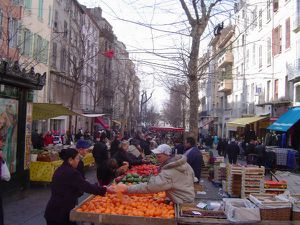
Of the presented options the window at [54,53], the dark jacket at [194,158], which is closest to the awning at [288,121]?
the dark jacket at [194,158]

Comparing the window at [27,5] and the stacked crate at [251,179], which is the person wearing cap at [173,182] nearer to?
the stacked crate at [251,179]

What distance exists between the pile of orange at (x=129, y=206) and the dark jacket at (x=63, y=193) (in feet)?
0.78

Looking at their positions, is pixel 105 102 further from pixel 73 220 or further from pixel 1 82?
pixel 73 220

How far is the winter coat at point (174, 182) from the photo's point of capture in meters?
5.53

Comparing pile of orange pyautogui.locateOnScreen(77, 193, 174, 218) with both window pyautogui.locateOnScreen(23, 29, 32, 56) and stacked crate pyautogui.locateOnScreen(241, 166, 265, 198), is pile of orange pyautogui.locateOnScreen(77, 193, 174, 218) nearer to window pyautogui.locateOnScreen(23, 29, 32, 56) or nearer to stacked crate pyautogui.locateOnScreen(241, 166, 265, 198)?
stacked crate pyautogui.locateOnScreen(241, 166, 265, 198)

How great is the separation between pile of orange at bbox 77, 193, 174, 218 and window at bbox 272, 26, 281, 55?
81.5ft

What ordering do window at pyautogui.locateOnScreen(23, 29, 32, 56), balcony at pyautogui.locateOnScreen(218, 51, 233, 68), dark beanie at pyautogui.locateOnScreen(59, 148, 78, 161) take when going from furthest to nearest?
balcony at pyautogui.locateOnScreen(218, 51, 233, 68) < window at pyautogui.locateOnScreen(23, 29, 32, 56) < dark beanie at pyautogui.locateOnScreen(59, 148, 78, 161)

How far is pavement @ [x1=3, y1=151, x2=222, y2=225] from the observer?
29.6 ft

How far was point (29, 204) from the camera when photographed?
10.8m

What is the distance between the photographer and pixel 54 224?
Result: 5.43m

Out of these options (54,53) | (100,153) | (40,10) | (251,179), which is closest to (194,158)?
(251,179)

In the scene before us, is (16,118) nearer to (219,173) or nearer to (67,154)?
(67,154)

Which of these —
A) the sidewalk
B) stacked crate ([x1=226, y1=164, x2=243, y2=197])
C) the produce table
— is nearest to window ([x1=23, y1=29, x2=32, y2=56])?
the produce table

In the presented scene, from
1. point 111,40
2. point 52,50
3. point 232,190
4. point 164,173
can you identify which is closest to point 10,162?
point 232,190
